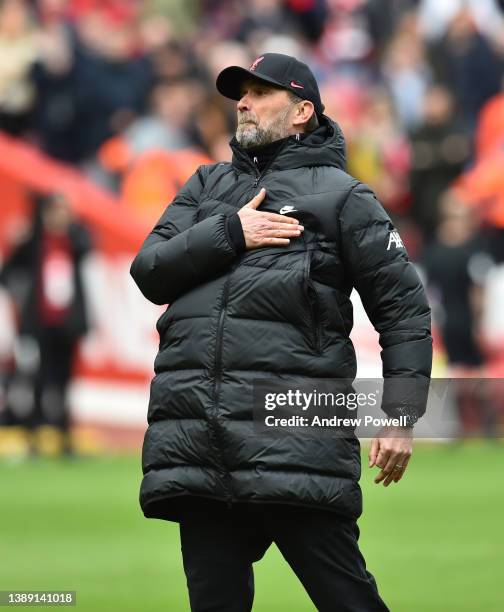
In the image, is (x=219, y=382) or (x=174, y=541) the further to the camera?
(x=174, y=541)

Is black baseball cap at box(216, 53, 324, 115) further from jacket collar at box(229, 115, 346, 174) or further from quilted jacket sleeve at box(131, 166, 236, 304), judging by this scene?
quilted jacket sleeve at box(131, 166, 236, 304)

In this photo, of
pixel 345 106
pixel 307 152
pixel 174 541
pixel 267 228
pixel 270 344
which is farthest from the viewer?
pixel 345 106

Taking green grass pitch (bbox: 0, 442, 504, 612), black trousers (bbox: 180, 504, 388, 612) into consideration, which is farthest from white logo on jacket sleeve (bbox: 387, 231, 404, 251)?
green grass pitch (bbox: 0, 442, 504, 612)

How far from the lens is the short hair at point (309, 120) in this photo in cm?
584

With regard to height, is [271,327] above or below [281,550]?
above

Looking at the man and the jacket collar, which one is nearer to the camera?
the man

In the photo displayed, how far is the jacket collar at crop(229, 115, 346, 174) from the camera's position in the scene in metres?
5.77

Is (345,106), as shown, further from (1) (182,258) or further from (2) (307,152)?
(1) (182,258)

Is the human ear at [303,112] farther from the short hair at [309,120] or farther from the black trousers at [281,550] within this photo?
the black trousers at [281,550]

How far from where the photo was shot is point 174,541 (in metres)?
11.0

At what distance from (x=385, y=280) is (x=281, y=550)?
3.07 feet

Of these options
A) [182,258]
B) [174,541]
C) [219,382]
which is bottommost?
[174,541]

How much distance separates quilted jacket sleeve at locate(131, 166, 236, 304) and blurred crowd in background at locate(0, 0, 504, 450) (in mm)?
10844

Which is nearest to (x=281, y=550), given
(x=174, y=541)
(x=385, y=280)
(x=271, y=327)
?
(x=271, y=327)
